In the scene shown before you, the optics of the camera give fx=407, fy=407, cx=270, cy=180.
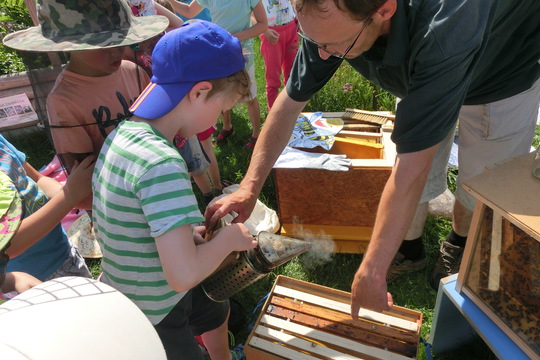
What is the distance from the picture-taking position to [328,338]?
2033mm

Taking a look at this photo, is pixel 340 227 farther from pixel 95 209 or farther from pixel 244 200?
pixel 95 209

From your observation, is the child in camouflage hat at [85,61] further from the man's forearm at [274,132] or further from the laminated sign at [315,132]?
the laminated sign at [315,132]

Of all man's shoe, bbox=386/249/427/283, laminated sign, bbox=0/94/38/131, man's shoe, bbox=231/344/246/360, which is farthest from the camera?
laminated sign, bbox=0/94/38/131

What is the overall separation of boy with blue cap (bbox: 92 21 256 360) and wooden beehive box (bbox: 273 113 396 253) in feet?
4.54

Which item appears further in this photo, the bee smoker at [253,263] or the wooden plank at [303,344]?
the wooden plank at [303,344]

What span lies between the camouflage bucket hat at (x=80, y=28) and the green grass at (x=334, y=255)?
1721 mm

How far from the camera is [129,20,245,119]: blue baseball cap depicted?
4.82ft

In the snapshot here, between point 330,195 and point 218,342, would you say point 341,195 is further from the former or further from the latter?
point 218,342

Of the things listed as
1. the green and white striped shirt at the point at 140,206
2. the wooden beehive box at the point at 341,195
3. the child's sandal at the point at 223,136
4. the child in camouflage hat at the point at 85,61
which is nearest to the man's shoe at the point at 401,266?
the wooden beehive box at the point at 341,195

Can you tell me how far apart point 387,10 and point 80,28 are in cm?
137

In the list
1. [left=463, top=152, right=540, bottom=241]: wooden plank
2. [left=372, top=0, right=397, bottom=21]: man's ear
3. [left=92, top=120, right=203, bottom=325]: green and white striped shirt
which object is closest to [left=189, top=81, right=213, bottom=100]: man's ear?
[left=92, top=120, right=203, bottom=325]: green and white striped shirt

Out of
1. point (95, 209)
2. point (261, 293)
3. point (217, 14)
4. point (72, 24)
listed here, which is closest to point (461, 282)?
point (261, 293)

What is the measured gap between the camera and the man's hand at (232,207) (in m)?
1.83

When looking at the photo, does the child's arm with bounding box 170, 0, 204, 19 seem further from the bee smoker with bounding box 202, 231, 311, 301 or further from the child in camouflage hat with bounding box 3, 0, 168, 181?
the bee smoker with bounding box 202, 231, 311, 301
